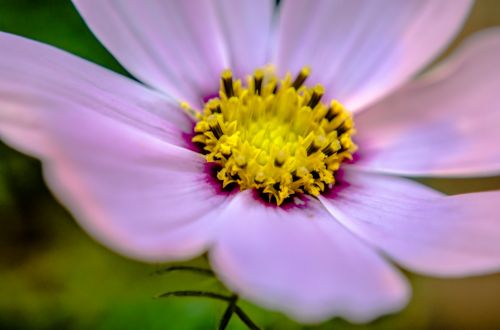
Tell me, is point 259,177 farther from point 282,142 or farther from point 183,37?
point 183,37

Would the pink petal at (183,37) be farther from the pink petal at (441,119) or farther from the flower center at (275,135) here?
the pink petal at (441,119)

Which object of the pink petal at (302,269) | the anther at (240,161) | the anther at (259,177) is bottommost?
the pink petal at (302,269)

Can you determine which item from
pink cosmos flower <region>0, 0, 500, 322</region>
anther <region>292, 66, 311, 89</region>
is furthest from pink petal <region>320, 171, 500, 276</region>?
anther <region>292, 66, 311, 89</region>

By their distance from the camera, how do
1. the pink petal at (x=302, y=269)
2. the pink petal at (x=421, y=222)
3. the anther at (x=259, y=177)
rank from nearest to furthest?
the pink petal at (x=302, y=269), the pink petal at (x=421, y=222), the anther at (x=259, y=177)

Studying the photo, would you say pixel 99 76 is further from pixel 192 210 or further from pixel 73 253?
pixel 73 253

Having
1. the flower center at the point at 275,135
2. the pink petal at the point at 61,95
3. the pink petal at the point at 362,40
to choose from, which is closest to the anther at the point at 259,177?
the flower center at the point at 275,135

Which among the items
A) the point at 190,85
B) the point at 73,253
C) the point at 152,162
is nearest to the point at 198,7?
the point at 190,85

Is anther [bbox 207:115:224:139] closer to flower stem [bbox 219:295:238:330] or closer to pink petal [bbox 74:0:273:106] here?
pink petal [bbox 74:0:273:106]
